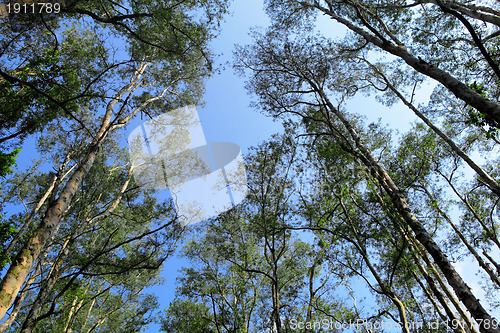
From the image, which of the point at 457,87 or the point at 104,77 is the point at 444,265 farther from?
the point at 104,77

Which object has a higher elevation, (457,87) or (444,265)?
(457,87)

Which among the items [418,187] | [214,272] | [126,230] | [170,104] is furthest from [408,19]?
[126,230]

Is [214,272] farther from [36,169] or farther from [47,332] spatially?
[36,169]

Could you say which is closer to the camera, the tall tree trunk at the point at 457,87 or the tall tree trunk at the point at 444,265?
the tall tree trunk at the point at 444,265

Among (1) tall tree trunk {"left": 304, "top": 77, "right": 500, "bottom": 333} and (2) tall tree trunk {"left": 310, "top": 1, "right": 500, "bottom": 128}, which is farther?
(2) tall tree trunk {"left": 310, "top": 1, "right": 500, "bottom": 128}

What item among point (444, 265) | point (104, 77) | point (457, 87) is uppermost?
point (104, 77)

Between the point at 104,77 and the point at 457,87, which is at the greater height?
the point at 104,77

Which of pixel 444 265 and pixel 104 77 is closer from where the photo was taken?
pixel 444 265

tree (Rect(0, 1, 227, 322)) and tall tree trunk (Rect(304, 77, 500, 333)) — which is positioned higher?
tree (Rect(0, 1, 227, 322))

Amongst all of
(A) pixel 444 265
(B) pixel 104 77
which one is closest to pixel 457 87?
(A) pixel 444 265

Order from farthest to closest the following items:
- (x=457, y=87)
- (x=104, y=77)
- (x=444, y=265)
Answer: (x=104, y=77)
(x=457, y=87)
(x=444, y=265)

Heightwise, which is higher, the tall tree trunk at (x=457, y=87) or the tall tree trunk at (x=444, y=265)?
the tall tree trunk at (x=457, y=87)

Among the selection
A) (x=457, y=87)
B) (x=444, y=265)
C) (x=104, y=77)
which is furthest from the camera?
(x=104, y=77)

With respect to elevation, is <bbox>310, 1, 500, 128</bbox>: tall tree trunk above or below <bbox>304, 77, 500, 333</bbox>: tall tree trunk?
→ above
